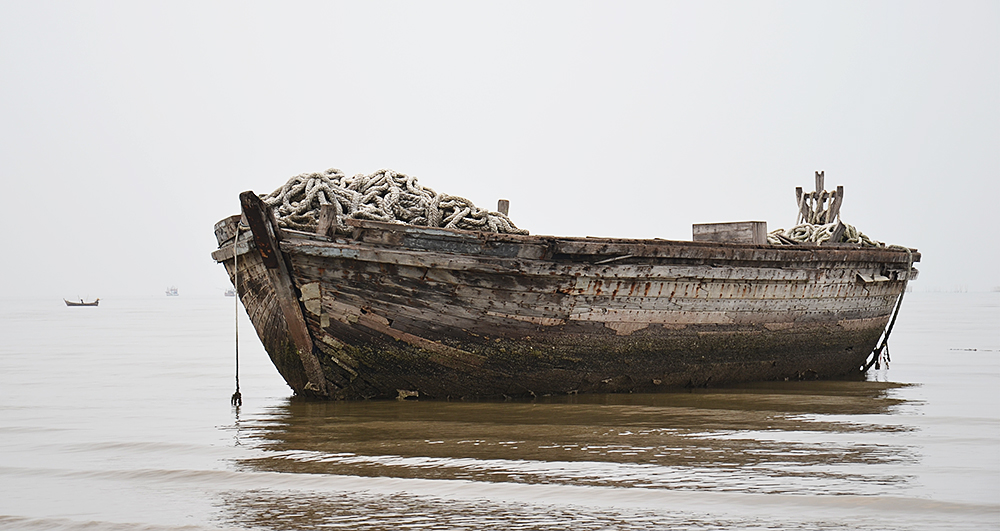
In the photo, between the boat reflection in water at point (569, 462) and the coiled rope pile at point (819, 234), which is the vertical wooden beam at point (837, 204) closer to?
the coiled rope pile at point (819, 234)

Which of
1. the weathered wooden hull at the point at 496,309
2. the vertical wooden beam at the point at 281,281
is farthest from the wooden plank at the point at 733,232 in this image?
the vertical wooden beam at the point at 281,281

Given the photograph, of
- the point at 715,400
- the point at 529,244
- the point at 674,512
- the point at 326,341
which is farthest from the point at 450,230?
the point at 674,512

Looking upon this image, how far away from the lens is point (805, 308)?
9.64 metres

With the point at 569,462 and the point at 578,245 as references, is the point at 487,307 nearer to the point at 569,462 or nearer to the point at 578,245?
the point at 578,245

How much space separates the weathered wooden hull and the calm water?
27 centimetres

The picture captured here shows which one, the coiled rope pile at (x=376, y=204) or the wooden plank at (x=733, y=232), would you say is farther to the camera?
the wooden plank at (x=733, y=232)

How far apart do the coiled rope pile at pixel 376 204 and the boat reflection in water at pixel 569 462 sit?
1570mm

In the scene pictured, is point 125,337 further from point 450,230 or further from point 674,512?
point 674,512

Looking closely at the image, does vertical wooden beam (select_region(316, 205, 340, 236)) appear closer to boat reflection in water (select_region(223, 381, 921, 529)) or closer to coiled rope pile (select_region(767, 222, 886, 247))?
boat reflection in water (select_region(223, 381, 921, 529))

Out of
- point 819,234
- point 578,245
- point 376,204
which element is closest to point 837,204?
point 819,234

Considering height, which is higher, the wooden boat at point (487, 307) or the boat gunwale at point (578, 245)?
the boat gunwale at point (578, 245)

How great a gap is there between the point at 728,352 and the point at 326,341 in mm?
4113

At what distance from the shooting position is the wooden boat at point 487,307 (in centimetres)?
704

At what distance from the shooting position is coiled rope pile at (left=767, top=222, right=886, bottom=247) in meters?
10.9
